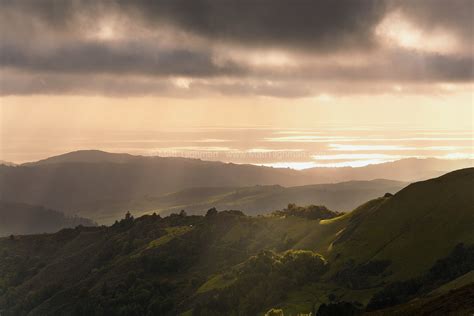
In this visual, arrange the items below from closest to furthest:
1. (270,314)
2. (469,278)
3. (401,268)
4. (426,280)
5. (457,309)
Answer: (457,309) → (469,278) → (270,314) → (426,280) → (401,268)

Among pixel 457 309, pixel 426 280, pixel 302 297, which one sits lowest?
pixel 302 297

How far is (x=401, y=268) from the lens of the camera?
185 metres

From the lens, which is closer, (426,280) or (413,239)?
(426,280)

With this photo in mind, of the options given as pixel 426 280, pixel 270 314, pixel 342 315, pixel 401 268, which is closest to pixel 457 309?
pixel 342 315

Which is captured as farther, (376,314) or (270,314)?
(270,314)

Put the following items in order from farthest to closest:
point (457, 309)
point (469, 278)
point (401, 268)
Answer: point (401, 268)
point (469, 278)
point (457, 309)

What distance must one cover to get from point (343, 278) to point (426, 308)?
10814cm

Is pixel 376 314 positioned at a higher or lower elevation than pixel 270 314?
higher

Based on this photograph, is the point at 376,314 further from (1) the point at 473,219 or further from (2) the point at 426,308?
(1) the point at 473,219

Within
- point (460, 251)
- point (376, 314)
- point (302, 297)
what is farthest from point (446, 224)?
point (376, 314)

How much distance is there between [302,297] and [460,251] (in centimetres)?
5672

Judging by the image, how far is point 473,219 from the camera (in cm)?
19025

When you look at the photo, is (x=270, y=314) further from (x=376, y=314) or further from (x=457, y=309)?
(x=457, y=309)

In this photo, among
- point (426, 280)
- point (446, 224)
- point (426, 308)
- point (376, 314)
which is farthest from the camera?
point (446, 224)
